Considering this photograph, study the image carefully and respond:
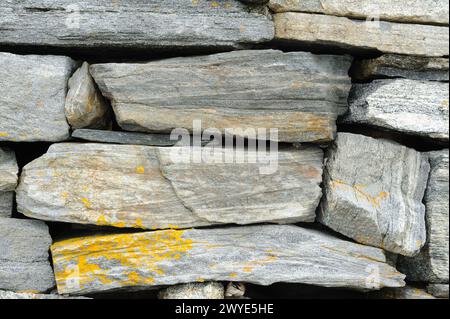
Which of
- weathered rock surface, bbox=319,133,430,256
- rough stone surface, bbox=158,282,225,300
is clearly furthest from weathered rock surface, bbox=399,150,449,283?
rough stone surface, bbox=158,282,225,300

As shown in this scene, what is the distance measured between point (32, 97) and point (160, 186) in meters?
1.03

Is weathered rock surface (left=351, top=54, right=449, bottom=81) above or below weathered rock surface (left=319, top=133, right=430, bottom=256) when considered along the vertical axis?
above

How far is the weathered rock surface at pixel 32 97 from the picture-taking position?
11.3 ft

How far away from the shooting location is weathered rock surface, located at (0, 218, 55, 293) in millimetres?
3571

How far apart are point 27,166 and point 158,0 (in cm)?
143

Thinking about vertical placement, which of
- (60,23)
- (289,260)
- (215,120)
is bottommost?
(289,260)

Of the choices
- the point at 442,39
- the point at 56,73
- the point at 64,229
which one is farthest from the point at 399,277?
the point at 56,73

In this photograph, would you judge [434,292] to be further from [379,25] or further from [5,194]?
[5,194]

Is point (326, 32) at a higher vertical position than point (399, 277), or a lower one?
higher

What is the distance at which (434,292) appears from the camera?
157 inches

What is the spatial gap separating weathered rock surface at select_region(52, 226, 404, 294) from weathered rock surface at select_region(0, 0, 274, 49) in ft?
4.32

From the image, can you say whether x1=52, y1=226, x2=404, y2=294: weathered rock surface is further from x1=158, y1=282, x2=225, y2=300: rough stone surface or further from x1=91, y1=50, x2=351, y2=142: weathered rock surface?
x1=91, y1=50, x2=351, y2=142: weathered rock surface

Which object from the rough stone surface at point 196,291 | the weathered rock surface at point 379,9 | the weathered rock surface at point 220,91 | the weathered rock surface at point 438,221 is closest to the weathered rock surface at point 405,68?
the weathered rock surface at point 379,9

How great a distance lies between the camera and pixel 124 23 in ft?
11.5
